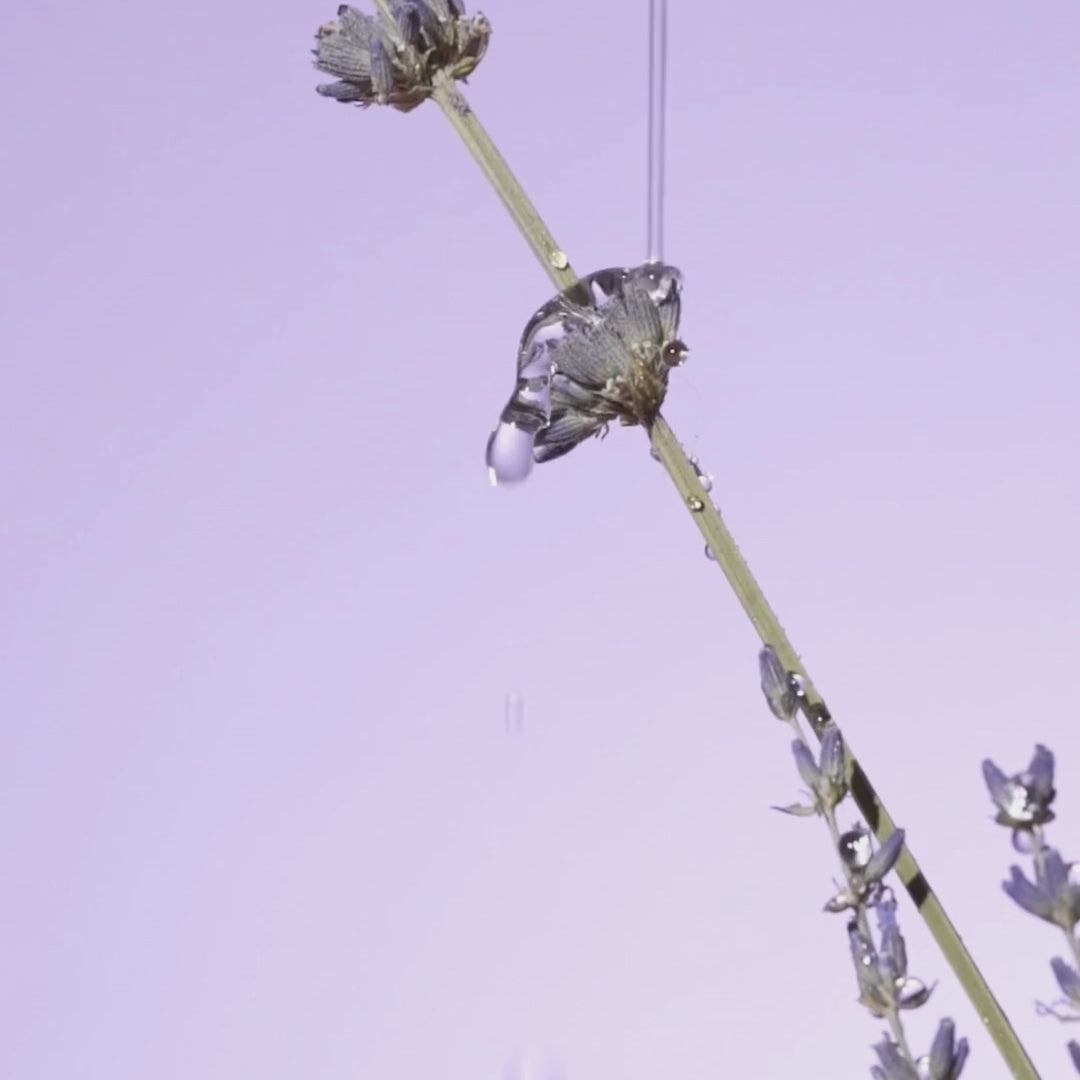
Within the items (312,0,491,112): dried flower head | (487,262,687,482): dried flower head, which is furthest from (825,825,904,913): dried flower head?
(312,0,491,112): dried flower head

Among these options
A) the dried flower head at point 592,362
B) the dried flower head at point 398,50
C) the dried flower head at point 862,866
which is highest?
the dried flower head at point 398,50

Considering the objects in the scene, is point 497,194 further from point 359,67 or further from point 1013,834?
point 1013,834

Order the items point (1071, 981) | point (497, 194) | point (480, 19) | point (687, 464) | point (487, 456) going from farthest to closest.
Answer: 1. point (480, 19)
2. point (487, 456)
3. point (497, 194)
4. point (687, 464)
5. point (1071, 981)

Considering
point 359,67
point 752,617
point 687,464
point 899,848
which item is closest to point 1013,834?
point 899,848

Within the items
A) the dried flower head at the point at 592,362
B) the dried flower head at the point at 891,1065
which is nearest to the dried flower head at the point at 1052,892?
the dried flower head at the point at 891,1065

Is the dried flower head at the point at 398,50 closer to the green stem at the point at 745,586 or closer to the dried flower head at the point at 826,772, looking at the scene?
Answer: the green stem at the point at 745,586

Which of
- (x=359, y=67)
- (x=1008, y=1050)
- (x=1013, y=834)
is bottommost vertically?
(x=1008, y=1050)
